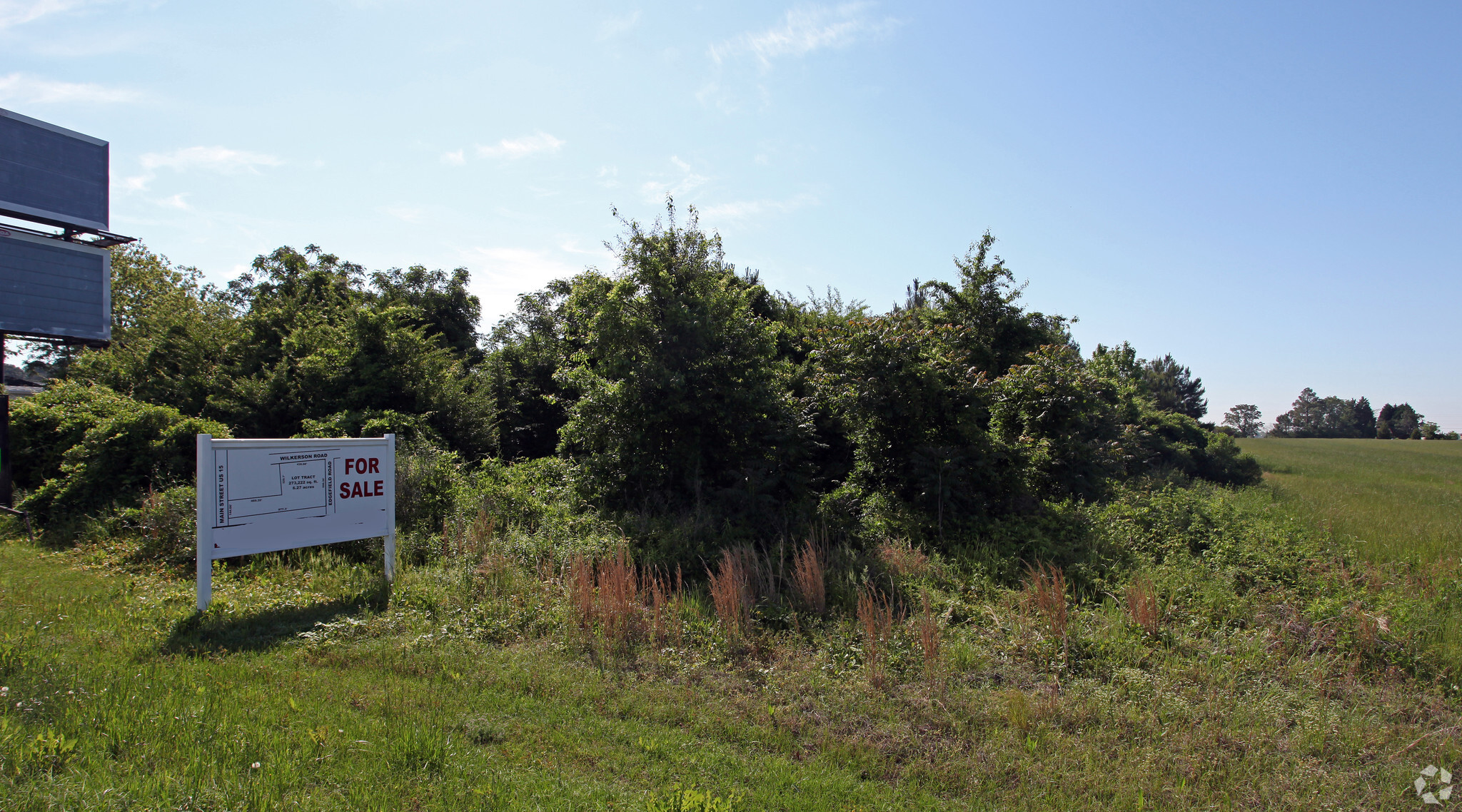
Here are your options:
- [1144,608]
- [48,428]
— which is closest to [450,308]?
[48,428]

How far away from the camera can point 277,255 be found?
94.0 feet

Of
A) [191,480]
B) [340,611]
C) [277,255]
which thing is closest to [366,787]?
[340,611]

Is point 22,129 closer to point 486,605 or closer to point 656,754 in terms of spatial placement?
point 486,605

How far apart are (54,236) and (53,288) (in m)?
1.19

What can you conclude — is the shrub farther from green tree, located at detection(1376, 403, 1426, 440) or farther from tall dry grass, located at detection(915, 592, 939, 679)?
green tree, located at detection(1376, 403, 1426, 440)

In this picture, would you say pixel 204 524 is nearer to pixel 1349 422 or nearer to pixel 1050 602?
pixel 1050 602

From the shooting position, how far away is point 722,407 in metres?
11.0

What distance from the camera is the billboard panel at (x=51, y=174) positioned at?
49.2ft

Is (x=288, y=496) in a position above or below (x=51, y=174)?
below

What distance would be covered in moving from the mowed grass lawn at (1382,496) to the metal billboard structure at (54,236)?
25422 mm

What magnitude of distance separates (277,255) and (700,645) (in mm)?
30543

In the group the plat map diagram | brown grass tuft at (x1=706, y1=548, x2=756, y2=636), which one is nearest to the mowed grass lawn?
brown grass tuft at (x1=706, y1=548, x2=756, y2=636)

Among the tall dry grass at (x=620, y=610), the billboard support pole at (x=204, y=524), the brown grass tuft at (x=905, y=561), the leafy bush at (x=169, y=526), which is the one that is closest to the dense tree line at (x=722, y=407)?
the brown grass tuft at (x=905, y=561)

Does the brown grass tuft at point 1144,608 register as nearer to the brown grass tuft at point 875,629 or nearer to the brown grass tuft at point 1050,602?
the brown grass tuft at point 1050,602
